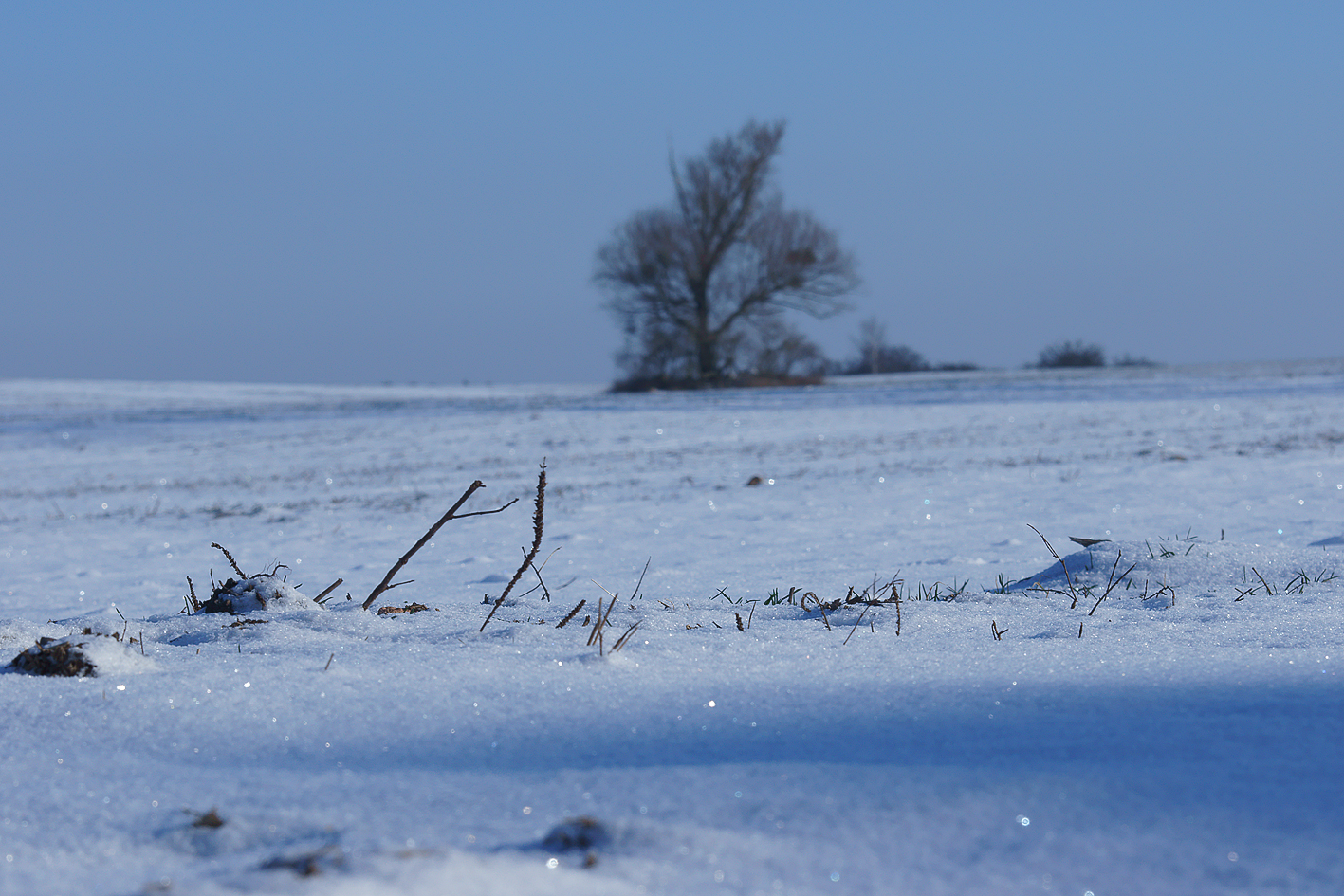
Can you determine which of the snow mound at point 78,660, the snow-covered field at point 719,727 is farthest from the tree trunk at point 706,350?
the snow mound at point 78,660

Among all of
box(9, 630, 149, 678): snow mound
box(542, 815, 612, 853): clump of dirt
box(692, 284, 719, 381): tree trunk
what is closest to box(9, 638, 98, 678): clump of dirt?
box(9, 630, 149, 678): snow mound

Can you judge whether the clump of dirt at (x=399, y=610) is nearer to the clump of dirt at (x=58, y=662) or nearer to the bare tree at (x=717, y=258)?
the clump of dirt at (x=58, y=662)

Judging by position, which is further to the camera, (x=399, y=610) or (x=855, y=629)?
(x=399, y=610)

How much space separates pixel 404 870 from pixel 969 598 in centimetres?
178

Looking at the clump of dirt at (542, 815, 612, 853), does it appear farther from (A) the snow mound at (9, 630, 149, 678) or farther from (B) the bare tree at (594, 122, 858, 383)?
(B) the bare tree at (594, 122, 858, 383)

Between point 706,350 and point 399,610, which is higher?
point 706,350

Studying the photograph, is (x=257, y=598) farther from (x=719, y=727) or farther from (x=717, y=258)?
(x=717, y=258)

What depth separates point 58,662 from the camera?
1.57 m

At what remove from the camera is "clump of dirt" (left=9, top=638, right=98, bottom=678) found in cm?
155

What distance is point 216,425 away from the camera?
14945mm

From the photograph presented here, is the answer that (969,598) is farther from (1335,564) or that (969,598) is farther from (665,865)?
(665,865)

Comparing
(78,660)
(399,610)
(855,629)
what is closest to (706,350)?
(399,610)

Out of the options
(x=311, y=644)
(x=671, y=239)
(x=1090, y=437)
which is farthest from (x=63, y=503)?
(x=671, y=239)

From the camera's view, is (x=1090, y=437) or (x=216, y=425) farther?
(x=216, y=425)
